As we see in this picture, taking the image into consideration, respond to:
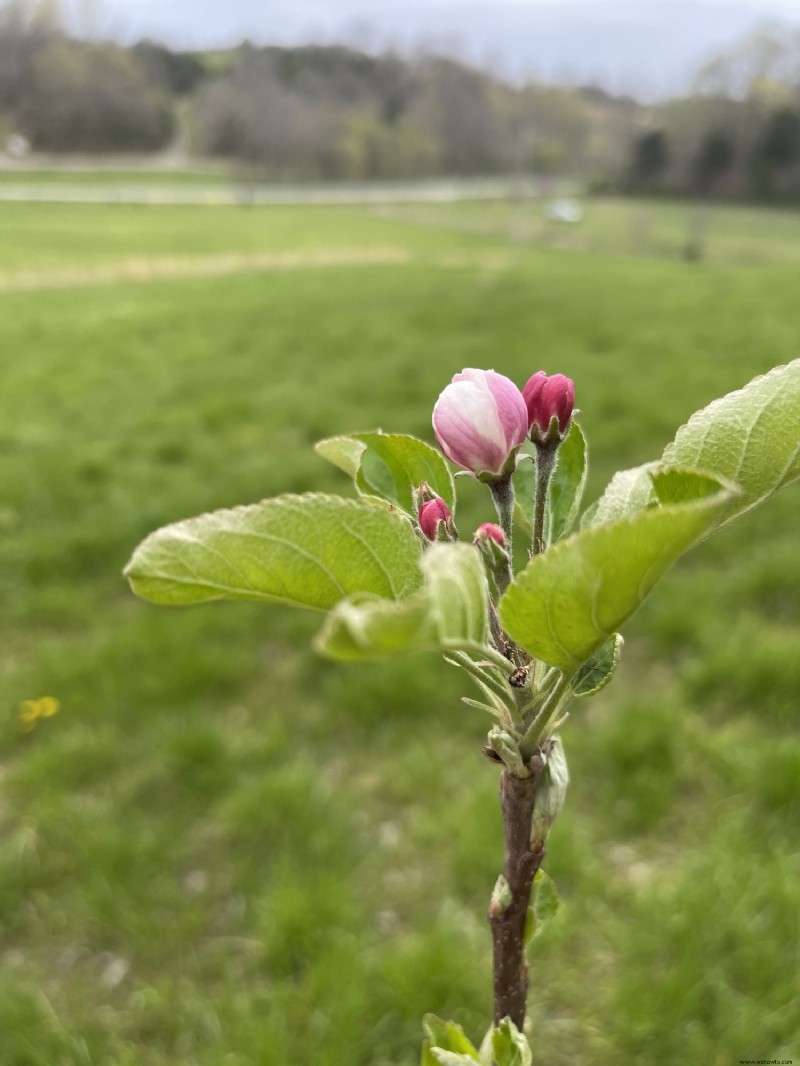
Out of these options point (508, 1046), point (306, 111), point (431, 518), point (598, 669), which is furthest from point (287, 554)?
point (306, 111)

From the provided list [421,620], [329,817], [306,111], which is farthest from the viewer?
[306,111]

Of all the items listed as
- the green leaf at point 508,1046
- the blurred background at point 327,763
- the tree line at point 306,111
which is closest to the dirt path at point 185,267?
the blurred background at point 327,763

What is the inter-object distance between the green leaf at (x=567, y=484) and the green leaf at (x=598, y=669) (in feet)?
0.37

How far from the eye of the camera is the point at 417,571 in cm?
49

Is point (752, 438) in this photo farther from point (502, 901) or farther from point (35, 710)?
point (35, 710)

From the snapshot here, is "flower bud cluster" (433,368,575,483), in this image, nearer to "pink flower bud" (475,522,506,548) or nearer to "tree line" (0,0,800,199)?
"pink flower bud" (475,522,506,548)

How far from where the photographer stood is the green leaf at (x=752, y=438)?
496 mm

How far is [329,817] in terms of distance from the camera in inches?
103

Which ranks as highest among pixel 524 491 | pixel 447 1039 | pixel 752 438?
pixel 752 438

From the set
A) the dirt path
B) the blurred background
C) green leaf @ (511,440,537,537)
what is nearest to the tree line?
the dirt path

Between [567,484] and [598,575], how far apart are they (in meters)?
0.26

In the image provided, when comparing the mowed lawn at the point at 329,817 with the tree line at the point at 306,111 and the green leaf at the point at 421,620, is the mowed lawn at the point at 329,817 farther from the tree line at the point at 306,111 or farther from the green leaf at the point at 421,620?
the tree line at the point at 306,111

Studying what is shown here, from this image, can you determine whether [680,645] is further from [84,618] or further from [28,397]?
[28,397]

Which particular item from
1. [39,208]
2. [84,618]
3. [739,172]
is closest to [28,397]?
[84,618]
